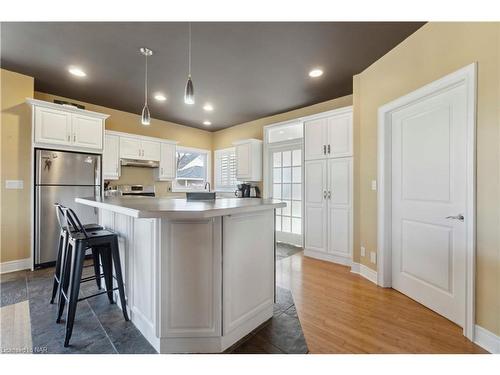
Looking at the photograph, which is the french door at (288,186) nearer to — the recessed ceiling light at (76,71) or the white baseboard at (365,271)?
the white baseboard at (365,271)

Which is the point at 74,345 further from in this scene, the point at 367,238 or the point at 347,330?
the point at 367,238

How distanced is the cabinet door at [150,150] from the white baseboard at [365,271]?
4101 millimetres

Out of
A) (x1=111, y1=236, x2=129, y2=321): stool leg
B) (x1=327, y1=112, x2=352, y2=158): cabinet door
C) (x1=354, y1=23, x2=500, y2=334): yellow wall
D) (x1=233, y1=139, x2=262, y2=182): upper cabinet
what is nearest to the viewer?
(x1=354, y1=23, x2=500, y2=334): yellow wall

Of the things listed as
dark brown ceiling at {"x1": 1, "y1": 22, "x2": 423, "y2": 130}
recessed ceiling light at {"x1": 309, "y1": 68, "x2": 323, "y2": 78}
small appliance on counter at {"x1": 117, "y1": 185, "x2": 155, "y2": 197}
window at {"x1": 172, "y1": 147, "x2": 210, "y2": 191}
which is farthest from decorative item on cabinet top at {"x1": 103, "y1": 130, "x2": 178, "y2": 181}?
recessed ceiling light at {"x1": 309, "y1": 68, "x2": 323, "y2": 78}

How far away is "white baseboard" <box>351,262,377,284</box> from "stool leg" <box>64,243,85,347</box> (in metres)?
2.98

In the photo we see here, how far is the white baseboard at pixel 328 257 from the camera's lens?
3.40 metres

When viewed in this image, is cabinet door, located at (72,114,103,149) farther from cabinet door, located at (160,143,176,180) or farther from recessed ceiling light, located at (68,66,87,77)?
cabinet door, located at (160,143,176,180)

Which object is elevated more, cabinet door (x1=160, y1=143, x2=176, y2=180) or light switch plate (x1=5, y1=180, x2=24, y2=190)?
cabinet door (x1=160, y1=143, x2=176, y2=180)

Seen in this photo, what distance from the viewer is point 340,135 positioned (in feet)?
11.4

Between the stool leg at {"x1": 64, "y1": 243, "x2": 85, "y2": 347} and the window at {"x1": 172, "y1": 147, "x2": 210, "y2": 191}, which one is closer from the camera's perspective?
the stool leg at {"x1": 64, "y1": 243, "x2": 85, "y2": 347}

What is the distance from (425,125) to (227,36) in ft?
6.97

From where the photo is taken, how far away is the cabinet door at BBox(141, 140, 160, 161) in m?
4.56

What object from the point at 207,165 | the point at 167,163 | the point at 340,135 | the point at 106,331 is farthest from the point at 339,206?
the point at 207,165
